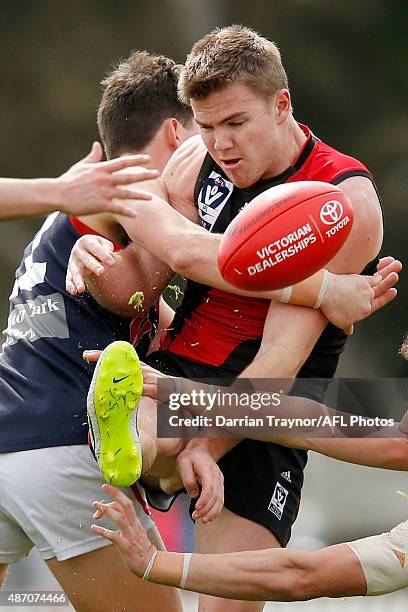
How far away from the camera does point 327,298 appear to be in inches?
170

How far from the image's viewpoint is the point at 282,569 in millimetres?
4297

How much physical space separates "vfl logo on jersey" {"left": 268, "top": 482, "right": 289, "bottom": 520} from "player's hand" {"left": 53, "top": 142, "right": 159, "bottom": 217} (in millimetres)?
1442

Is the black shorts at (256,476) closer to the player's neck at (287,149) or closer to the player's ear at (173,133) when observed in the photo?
the player's neck at (287,149)

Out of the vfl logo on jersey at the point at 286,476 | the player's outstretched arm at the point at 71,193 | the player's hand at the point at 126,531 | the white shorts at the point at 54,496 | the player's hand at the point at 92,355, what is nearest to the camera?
the player's outstretched arm at the point at 71,193

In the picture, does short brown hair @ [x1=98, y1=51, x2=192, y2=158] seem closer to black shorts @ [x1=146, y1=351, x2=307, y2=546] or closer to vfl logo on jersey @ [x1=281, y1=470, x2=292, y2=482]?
black shorts @ [x1=146, y1=351, x2=307, y2=546]

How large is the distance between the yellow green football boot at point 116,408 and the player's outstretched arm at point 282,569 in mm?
169

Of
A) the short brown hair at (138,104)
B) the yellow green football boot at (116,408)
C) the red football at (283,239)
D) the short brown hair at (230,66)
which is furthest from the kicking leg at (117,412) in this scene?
the short brown hair at (138,104)

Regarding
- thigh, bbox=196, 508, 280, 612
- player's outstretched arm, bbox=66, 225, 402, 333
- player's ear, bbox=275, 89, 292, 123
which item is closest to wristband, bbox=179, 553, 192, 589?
thigh, bbox=196, 508, 280, 612

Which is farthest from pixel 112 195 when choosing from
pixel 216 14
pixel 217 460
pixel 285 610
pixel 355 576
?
pixel 216 14

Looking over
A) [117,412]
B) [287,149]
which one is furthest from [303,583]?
[287,149]

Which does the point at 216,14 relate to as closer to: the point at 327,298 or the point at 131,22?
the point at 131,22

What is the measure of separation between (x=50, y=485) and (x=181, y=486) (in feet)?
1.63

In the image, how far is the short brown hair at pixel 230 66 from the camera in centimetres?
445

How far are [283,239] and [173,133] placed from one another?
3.86 feet
